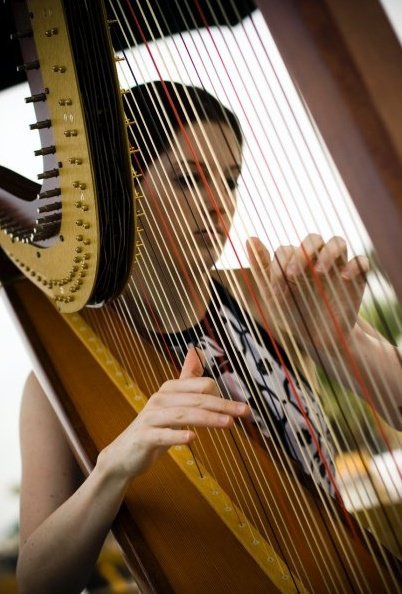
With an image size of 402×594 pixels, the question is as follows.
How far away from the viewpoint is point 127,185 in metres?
0.84

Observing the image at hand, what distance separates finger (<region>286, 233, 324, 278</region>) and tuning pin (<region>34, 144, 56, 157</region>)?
0.38 meters

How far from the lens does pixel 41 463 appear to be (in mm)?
1221

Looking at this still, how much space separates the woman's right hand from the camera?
0.80 meters

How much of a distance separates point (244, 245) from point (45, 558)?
63 centimetres

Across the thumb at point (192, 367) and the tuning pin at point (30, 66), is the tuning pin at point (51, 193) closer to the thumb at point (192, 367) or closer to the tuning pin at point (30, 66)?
the tuning pin at point (30, 66)

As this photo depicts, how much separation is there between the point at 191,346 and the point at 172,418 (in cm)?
23

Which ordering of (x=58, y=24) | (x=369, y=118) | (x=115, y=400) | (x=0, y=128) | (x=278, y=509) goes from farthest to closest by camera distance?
1. (x=0, y=128)
2. (x=115, y=400)
3. (x=278, y=509)
4. (x=58, y=24)
5. (x=369, y=118)

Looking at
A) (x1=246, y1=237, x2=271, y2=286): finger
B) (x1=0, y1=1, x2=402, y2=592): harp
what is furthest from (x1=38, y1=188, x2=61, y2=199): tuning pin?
(x1=246, y1=237, x2=271, y2=286): finger

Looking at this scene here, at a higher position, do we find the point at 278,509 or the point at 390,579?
the point at 278,509

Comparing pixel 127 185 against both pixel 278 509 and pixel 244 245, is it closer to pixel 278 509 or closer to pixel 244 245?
pixel 244 245

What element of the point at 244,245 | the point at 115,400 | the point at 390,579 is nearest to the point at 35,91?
the point at 244,245

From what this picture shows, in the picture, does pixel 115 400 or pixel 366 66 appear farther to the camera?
pixel 115 400

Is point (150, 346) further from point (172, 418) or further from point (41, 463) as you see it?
point (172, 418)

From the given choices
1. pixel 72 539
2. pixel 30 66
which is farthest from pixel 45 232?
pixel 72 539
